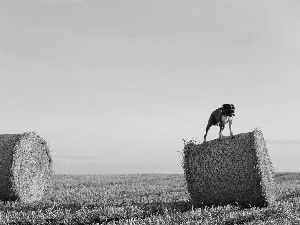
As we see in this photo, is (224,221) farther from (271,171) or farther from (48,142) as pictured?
(48,142)

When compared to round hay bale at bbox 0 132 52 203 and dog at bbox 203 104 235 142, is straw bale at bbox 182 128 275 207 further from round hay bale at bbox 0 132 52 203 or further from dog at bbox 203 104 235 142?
round hay bale at bbox 0 132 52 203

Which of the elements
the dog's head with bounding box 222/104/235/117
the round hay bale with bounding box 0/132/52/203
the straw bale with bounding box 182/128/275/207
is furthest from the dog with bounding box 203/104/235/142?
the round hay bale with bounding box 0/132/52/203

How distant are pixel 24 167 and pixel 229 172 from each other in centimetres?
745

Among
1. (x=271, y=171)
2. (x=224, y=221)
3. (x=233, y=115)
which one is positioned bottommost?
(x=224, y=221)

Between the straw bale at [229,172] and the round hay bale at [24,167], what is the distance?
19.8ft

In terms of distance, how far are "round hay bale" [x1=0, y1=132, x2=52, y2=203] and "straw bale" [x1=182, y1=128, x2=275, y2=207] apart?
238 inches

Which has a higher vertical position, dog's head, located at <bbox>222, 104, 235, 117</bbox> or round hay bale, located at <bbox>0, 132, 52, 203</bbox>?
dog's head, located at <bbox>222, 104, 235, 117</bbox>

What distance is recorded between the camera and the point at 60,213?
11.1 meters

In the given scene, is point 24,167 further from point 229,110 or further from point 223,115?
point 229,110

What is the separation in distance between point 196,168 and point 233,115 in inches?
83.2

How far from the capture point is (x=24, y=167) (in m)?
16.8

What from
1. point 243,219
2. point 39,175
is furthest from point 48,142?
point 243,219

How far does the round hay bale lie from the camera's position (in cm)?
1602

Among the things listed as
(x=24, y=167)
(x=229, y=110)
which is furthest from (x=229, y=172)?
(x=24, y=167)
